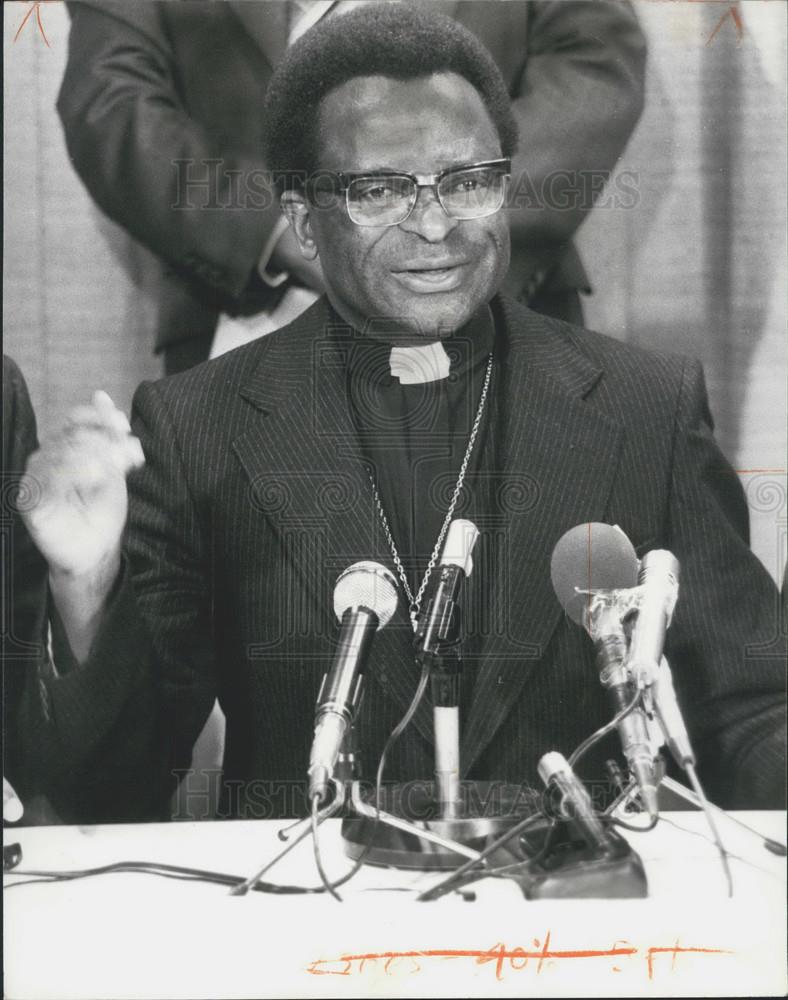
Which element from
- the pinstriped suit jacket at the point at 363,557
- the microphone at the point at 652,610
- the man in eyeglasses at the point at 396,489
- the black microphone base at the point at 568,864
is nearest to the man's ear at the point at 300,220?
the man in eyeglasses at the point at 396,489

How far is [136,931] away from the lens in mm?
2281

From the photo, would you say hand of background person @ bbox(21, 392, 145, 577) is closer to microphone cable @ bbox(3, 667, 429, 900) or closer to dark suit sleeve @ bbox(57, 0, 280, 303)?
dark suit sleeve @ bbox(57, 0, 280, 303)

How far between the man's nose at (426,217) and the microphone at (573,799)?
950 mm

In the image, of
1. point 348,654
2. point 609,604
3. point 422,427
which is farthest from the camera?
point 422,427

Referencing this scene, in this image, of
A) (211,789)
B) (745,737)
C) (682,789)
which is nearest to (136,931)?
(211,789)

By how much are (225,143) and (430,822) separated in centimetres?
128

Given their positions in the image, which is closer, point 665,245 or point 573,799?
point 573,799

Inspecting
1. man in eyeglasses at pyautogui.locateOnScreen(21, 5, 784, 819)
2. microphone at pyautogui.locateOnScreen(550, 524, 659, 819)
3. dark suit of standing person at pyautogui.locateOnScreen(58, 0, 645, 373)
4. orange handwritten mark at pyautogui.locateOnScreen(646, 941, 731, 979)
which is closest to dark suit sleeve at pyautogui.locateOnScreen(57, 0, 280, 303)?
dark suit of standing person at pyautogui.locateOnScreen(58, 0, 645, 373)

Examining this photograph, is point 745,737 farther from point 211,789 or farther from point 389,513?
point 211,789

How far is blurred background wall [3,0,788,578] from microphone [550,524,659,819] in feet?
1.01

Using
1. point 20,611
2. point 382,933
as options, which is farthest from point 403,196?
point 382,933

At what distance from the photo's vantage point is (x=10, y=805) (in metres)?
2.40

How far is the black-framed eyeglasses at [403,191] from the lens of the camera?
229cm

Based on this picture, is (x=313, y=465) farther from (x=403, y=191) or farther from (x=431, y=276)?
(x=403, y=191)
